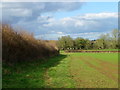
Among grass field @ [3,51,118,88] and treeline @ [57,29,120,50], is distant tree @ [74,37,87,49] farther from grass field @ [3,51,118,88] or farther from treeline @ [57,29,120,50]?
grass field @ [3,51,118,88]

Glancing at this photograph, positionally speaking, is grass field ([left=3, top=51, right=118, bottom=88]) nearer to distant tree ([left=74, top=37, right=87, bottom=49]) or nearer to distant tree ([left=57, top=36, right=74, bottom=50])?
distant tree ([left=57, top=36, right=74, bottom=50])

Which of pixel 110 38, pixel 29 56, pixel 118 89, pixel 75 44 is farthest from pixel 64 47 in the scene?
pixel 118 89

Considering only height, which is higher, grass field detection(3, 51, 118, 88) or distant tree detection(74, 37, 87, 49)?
distant tree detection(74, 37, 87, 49)

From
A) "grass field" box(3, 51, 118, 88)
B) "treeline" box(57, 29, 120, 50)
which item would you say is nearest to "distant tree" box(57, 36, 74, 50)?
"treeline" box(57, 29, 120, 50)

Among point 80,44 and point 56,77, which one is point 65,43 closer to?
point 80,44

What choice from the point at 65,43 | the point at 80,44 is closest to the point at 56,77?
the point at 65,43

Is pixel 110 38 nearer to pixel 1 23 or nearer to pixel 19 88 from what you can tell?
pixel 1 23

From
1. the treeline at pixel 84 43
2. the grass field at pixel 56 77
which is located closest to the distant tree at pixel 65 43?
the treeline at pixel 84 43

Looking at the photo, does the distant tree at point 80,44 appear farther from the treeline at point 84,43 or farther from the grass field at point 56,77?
the grass field at point 56,77

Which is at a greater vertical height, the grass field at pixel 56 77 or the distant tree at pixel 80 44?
the distant tree at pixel 80 44

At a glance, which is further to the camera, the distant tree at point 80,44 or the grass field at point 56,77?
the distant tree at point 80,44

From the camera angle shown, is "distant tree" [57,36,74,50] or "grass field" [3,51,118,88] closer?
"grass field" [3,51,118,88]

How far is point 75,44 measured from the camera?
147750mm

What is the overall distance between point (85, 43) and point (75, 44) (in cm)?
656
